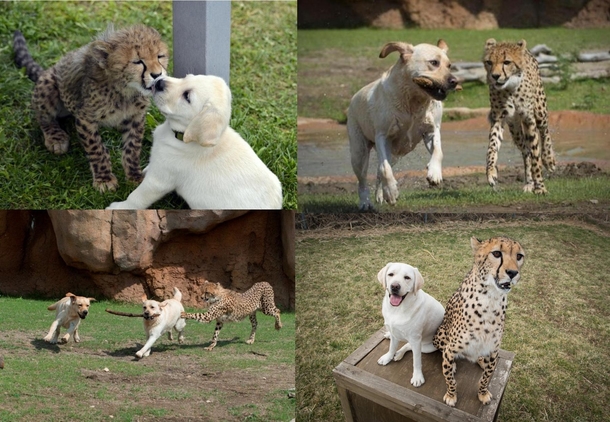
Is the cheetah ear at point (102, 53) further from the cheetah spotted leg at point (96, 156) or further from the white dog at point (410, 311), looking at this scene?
the white dog at point (410, 311)

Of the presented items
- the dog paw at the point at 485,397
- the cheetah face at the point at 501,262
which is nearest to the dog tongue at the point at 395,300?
the cheetah face at the point at 501,262

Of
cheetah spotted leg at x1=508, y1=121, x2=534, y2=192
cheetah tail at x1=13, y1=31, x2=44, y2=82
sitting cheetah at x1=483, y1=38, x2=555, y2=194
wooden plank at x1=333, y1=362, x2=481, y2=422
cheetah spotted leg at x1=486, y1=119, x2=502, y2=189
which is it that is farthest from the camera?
cheetah tail at x1=13, y1=31, x2=44, y2=82

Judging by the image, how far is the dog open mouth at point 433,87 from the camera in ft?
19.6

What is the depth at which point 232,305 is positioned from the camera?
266 inches

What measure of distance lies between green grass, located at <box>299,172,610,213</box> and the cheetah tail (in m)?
3.35

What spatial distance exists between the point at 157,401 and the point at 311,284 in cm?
165

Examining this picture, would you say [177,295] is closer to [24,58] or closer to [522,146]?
[24,58]

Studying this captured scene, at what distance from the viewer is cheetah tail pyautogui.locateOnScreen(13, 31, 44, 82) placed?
7.30m

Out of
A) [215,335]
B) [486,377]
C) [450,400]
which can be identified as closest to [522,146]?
[486,377]

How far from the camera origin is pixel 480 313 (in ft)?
19.7

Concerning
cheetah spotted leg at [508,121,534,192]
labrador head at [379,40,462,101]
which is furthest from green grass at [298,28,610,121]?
labrador head at [379,40,462,101]

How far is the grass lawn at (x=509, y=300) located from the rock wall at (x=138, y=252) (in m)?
0.36

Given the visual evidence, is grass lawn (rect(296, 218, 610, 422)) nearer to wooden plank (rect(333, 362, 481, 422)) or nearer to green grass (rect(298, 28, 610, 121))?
wooden plank (rect(333, 362, 481, 422))

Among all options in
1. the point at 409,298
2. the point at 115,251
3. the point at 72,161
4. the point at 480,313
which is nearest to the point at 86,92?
the point at 72,161
